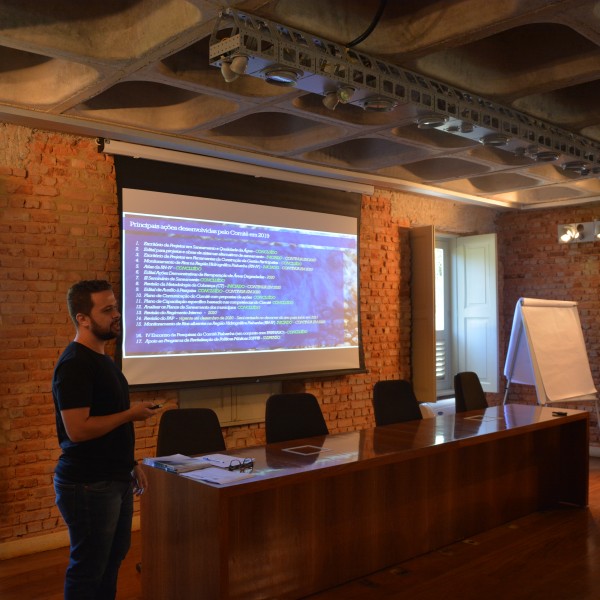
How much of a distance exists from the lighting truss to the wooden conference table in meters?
1.92

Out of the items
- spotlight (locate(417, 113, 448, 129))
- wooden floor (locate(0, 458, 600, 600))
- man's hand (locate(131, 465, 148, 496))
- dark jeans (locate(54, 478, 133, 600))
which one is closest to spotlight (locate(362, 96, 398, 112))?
spotlight (locate(417, 113, 448, 129))

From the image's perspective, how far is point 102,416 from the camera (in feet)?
9.08

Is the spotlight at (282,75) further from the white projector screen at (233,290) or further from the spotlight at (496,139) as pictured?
the white projector screen at (233,290)

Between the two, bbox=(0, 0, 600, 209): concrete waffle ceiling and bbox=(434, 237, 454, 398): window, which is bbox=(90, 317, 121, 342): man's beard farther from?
bbox=(434, 237, 454, 398): window

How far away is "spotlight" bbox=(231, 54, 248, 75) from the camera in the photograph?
307 centimetres

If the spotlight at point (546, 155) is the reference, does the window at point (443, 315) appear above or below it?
below

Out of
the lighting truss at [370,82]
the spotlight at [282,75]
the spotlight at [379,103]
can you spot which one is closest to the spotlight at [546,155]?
the lighting truss at [370,82]

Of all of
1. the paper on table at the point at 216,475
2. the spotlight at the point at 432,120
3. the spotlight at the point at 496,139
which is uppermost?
the spotlight at the point at 432,120

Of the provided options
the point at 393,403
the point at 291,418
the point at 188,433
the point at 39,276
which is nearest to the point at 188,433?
the point at 188,433

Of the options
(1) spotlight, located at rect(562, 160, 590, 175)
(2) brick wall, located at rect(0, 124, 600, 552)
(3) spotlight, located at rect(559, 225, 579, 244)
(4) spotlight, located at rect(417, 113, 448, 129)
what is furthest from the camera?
(3) spotlight, located at rect(559, 225, 579, 244)

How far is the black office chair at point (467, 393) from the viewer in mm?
6008

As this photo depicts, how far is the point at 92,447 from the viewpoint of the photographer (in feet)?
9.09

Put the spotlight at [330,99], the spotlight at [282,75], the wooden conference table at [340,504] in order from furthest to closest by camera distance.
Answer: the spotlight at [330,99]
the spotlight at [282,75]
the wooden conference table at [340,504]

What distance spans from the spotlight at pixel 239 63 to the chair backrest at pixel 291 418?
2.09 meters
